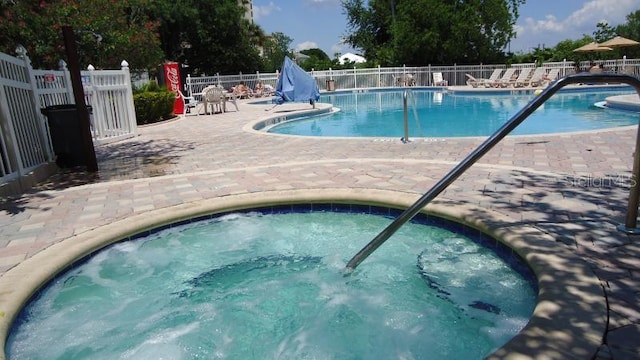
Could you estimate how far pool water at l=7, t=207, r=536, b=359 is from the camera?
2928 mm

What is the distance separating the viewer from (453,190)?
4.85 m

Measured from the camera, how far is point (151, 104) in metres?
13.6

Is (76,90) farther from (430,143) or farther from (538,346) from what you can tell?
(538,346)

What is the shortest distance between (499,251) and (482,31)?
A: 95.5 feet

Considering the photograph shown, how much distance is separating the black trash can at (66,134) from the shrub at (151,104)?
638 centimetres

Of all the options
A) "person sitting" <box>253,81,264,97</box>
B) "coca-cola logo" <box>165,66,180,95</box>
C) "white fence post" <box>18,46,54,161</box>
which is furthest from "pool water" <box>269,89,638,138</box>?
"person sitting" <box>253,81,264,97</box>

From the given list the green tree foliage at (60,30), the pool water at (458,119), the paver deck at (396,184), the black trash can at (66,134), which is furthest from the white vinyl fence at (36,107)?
the pool water at (458,119)

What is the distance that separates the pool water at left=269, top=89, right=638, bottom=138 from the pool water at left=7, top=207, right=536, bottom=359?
5.27 m

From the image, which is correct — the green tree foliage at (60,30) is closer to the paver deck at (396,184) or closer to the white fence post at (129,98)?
the white fence post at (129,98)

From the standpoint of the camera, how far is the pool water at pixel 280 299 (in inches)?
115

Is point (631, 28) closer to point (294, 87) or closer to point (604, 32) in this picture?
point (604, 32)

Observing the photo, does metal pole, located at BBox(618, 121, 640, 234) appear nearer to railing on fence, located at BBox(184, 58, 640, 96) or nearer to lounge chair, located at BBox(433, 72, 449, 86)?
railing on fence, located at BBox(184, 58, 640, 96)

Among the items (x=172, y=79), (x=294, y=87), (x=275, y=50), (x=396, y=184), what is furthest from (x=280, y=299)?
(x=275, y=50)

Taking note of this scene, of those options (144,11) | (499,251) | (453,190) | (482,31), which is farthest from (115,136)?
(482,31)
